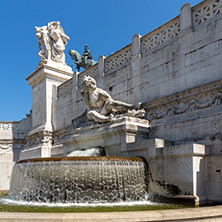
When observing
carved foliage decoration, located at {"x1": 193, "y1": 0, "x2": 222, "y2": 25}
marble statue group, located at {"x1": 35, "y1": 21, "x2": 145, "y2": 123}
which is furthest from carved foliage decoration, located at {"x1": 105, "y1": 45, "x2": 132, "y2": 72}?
carved foliage decoration, located at {"x1": 193, "y1": 0, "x2": 222, "y2": 25}

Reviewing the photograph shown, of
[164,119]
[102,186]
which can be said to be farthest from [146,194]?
[164,119]

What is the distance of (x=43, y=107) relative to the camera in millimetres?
16547

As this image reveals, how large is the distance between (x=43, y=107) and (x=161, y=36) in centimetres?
929

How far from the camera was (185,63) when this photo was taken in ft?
29.4

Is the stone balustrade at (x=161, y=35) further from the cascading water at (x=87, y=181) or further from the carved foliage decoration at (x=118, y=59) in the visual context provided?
the cascading water at (x=87, y=181)

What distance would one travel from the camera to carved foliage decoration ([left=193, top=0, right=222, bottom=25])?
8.34 m

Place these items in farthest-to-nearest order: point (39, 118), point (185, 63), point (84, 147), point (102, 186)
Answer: point (39, 118) < point (84, 147) < point (185, 63) < point (102, 186)

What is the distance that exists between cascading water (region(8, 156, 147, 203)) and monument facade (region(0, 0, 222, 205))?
2.10 feet

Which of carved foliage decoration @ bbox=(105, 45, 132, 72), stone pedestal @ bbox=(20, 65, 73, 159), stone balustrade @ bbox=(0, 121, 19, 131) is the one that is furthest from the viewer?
stone balustrade @ bbox=(0, 121, 19, 131)

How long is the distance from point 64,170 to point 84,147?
367 centimetres

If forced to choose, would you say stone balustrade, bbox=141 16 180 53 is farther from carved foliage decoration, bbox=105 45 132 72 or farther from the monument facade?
carved foliage decoration, bbox=105 45 132 72

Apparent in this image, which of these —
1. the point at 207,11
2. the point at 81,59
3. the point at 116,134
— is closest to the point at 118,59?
the point at 116,134

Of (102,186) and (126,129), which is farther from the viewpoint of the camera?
(126,129)

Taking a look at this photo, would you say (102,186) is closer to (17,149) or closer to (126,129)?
(126,129)
